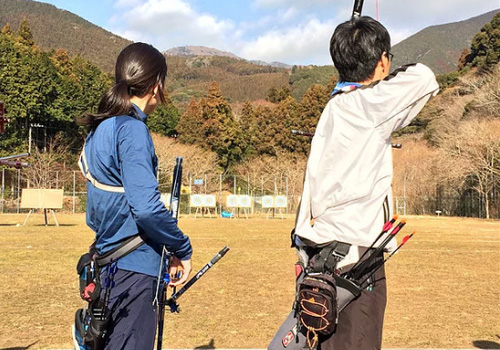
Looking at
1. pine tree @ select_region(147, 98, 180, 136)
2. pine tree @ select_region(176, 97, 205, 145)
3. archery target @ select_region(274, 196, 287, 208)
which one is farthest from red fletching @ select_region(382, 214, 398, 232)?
pine tree @ select_region(147, 98, 180, 136)

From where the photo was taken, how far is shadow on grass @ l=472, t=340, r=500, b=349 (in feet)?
13.7

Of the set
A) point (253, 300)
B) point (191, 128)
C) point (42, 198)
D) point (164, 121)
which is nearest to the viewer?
point (253, 300)

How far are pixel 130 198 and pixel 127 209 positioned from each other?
9 centimetres

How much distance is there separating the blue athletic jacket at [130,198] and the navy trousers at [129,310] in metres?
0.05

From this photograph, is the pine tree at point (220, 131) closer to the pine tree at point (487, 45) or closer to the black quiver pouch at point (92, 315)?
the pine tree at point (487, 45)

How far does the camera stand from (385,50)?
190cm

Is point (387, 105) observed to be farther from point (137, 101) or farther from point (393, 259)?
point (393, 259)

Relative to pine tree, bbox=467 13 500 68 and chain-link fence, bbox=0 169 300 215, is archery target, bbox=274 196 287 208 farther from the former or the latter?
pine tree, bbox=467 13 500 68

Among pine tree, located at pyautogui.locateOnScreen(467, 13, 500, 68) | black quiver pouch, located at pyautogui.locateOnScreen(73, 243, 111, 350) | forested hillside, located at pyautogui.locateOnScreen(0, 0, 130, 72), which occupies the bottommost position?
black quiver pouch, located at pyautogui.locateOnScreen(73, 243, 111, 350)

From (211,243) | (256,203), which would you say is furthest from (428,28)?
(211,243)

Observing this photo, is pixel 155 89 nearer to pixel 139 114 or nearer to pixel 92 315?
pixel 139 114

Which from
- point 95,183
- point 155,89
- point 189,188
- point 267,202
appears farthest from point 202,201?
point 95,183

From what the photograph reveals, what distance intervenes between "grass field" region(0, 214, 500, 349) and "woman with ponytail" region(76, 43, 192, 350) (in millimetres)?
2388

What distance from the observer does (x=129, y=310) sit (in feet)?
6.54
